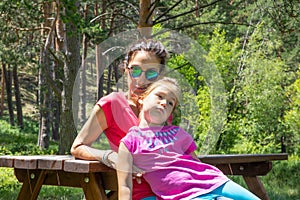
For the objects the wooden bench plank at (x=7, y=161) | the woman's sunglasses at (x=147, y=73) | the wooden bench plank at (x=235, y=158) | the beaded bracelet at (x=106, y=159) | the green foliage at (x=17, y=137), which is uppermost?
the woman's sunglasses at (x=147, y=73)

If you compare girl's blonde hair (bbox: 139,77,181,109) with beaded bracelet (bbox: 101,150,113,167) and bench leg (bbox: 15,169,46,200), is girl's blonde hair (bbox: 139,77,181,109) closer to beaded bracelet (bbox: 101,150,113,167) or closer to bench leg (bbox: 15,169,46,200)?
beaded bracelet (bbox: 101,150,113,167)

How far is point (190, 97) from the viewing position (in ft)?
14.1

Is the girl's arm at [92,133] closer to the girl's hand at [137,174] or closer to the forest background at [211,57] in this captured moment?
the girl's hand at [137,174]

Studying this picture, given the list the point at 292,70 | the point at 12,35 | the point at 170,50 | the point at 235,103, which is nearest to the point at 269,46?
the point at 235,103

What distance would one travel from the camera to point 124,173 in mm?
3889

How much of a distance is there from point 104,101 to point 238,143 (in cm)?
2380

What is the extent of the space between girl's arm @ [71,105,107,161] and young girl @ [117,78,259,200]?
389mm

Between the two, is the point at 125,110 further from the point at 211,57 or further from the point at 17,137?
the point at 17,137

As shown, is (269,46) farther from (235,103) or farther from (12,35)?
(12,35)

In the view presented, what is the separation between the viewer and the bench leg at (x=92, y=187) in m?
4.45

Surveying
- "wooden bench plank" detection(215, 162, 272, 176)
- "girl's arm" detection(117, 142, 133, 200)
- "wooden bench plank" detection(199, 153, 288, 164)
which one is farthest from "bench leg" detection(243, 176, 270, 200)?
"girl's arm" detection(117, 142, 133, 200)

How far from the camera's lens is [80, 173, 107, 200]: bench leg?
175 inches

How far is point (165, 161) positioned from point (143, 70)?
0.62m

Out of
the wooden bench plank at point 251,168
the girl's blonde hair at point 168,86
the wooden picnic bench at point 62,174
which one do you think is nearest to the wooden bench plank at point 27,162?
the wooden picnic bench at point 62,174
